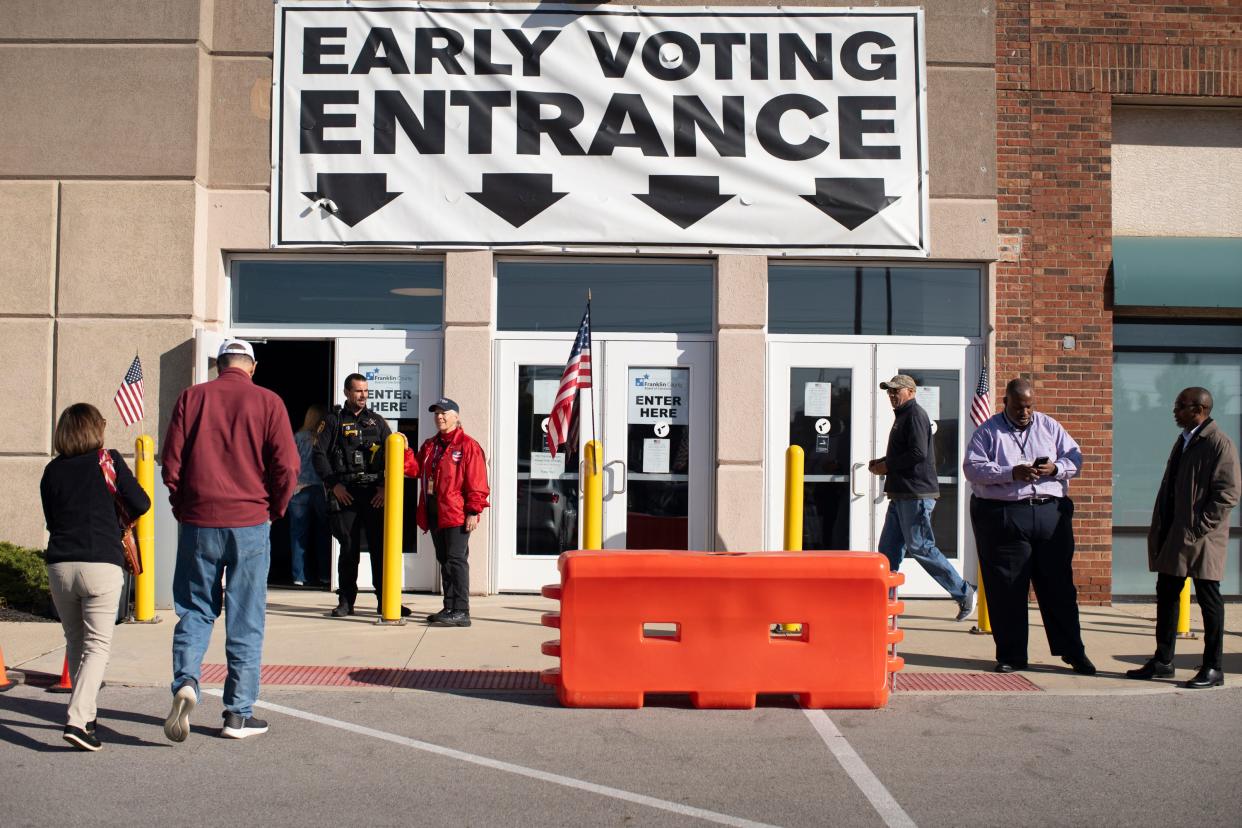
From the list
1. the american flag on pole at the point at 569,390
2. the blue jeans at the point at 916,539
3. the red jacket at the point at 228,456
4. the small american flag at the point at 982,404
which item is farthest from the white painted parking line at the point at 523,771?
the small american flag at the point at 982,404

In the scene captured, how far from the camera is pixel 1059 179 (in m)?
11.0

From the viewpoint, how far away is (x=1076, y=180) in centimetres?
1101

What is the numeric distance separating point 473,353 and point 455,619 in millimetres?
2560

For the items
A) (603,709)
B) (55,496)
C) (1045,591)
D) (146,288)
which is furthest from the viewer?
(146,288)

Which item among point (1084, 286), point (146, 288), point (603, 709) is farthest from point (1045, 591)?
point (146, 288)

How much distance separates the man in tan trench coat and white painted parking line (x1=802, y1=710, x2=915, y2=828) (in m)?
2.50

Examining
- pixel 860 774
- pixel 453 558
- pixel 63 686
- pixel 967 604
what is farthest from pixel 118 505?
pixel 967 604

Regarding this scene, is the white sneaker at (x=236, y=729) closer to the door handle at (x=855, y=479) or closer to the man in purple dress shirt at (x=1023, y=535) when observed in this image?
the man in purple dress shirt at (x=1023, y=535)

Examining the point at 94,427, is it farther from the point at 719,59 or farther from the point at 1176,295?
the point at 1176,295

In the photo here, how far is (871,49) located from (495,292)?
4.01 meters

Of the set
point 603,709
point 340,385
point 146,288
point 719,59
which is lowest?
point 603,709

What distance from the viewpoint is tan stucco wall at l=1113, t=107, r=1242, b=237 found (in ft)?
37.2

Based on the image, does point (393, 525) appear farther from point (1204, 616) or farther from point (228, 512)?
point (1204, 616)

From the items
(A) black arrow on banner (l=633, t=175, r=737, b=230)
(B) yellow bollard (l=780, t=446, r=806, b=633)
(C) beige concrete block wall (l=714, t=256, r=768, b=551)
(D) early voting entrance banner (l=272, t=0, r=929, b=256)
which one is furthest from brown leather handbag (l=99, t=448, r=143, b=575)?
(A) black arrow on banner (l=633, t=175, r=737, b=230)
